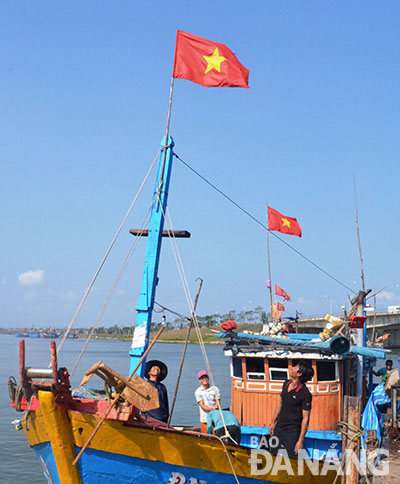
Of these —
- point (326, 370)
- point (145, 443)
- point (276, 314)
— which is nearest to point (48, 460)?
point (145, 443)

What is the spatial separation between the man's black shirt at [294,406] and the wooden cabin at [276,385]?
3297 millimetres

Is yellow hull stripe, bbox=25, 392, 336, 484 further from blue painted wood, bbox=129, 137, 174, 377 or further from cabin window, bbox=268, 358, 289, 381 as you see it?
cabin window, bbox=268, 358, 289, 381

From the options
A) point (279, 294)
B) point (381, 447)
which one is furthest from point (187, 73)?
point (279, 294)

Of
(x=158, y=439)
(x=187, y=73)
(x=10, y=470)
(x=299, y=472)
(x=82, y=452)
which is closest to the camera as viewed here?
(x=82, y=452)

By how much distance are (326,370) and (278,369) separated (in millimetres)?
1093

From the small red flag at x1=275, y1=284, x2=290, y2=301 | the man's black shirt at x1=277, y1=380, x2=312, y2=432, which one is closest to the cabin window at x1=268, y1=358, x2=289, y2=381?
the man's black shirt at x1=277, y1=380, x2=312, y2=432

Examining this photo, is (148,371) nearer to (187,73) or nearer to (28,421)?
(28,421)

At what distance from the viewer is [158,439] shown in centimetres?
819

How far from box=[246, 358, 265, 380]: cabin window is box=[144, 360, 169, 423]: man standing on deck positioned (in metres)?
3.11

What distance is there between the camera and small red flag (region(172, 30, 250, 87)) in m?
11.4

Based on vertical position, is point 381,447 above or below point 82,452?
below

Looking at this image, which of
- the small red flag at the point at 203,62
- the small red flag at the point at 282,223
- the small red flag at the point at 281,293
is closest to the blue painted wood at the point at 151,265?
the small red flag at the point at 203,62

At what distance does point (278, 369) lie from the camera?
471 inches

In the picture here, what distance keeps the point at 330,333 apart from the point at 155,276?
4.74m
